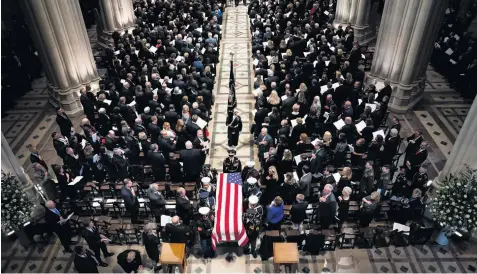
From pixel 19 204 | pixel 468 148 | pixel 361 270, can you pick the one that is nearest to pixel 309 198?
pixel 361 270

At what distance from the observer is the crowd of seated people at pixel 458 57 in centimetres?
1355

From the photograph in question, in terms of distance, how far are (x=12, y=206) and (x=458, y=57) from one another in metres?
15.6

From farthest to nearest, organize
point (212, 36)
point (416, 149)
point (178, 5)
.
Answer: point (178, 5)
point (212, 36)
point (416, 149)

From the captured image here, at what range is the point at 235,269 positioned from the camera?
8.20 meters

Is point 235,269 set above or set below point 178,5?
below

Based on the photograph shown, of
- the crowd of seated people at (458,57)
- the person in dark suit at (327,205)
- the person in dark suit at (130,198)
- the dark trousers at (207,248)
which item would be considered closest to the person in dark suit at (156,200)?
the person in dark suit at (130,198)

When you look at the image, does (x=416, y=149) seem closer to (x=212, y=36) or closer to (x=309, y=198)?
(x=309, y=198)

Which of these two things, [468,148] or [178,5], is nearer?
[468,148]

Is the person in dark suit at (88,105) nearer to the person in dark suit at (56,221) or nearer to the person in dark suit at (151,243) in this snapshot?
the person in dark suit at (56,221)

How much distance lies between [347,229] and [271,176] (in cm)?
224

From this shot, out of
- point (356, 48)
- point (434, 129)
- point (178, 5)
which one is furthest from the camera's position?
point (178, 5)

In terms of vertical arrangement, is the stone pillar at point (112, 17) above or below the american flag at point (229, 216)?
above

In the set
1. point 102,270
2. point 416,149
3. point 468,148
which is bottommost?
point 102,270

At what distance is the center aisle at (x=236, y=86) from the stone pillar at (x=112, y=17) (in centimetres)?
510
